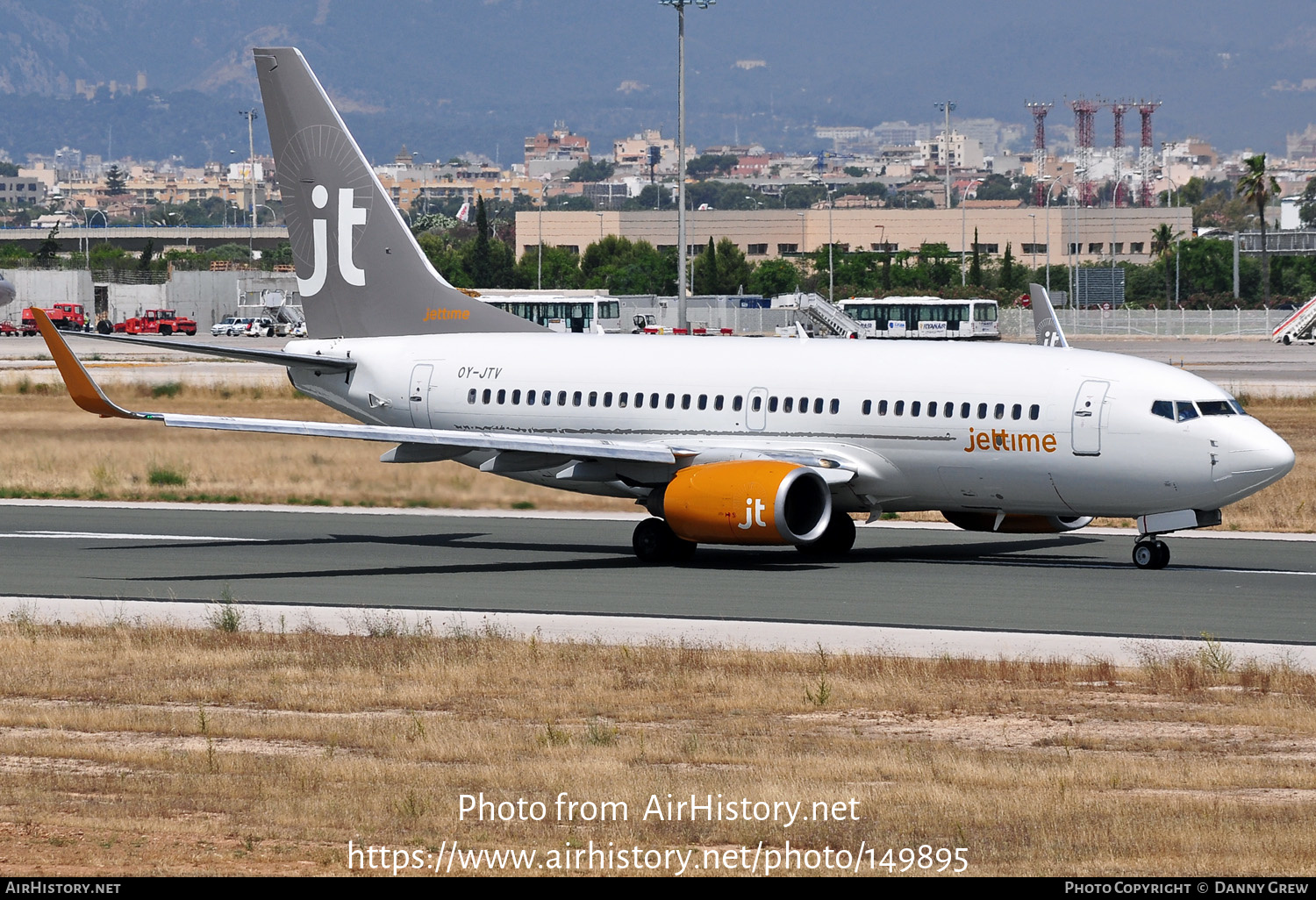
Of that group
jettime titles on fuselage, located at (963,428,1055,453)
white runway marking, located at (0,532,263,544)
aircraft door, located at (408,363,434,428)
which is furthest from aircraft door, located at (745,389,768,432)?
white runway marking, located at (0,532,263,544)

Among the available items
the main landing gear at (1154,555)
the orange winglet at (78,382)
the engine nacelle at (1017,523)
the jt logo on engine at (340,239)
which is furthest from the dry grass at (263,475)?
the orange winglet at (78,382)

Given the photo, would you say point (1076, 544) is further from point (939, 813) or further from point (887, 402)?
point (939, 813)

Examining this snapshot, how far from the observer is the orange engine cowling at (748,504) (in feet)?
103

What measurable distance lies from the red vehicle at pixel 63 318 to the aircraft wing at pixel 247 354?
107 meters

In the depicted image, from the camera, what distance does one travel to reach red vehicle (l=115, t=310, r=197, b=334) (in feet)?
506

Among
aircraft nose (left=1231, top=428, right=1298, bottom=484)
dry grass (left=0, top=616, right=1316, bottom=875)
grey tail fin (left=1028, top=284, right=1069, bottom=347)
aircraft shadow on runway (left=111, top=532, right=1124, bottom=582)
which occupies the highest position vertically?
grey tail fin (left=1028, top=284, right=1069, bottom=347)

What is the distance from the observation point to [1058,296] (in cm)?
19950

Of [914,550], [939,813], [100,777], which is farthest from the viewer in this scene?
[914,550]

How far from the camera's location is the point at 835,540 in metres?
34.9

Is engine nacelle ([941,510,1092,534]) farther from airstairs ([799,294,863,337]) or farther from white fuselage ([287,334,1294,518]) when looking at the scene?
airstairs ([799,294,863,337])

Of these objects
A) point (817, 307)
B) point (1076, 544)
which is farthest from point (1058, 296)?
point (1076, 544)

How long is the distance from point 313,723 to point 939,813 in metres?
7.24

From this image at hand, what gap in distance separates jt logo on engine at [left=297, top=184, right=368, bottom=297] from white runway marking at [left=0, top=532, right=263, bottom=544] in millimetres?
5808

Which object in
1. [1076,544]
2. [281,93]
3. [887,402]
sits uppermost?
[281,93]
